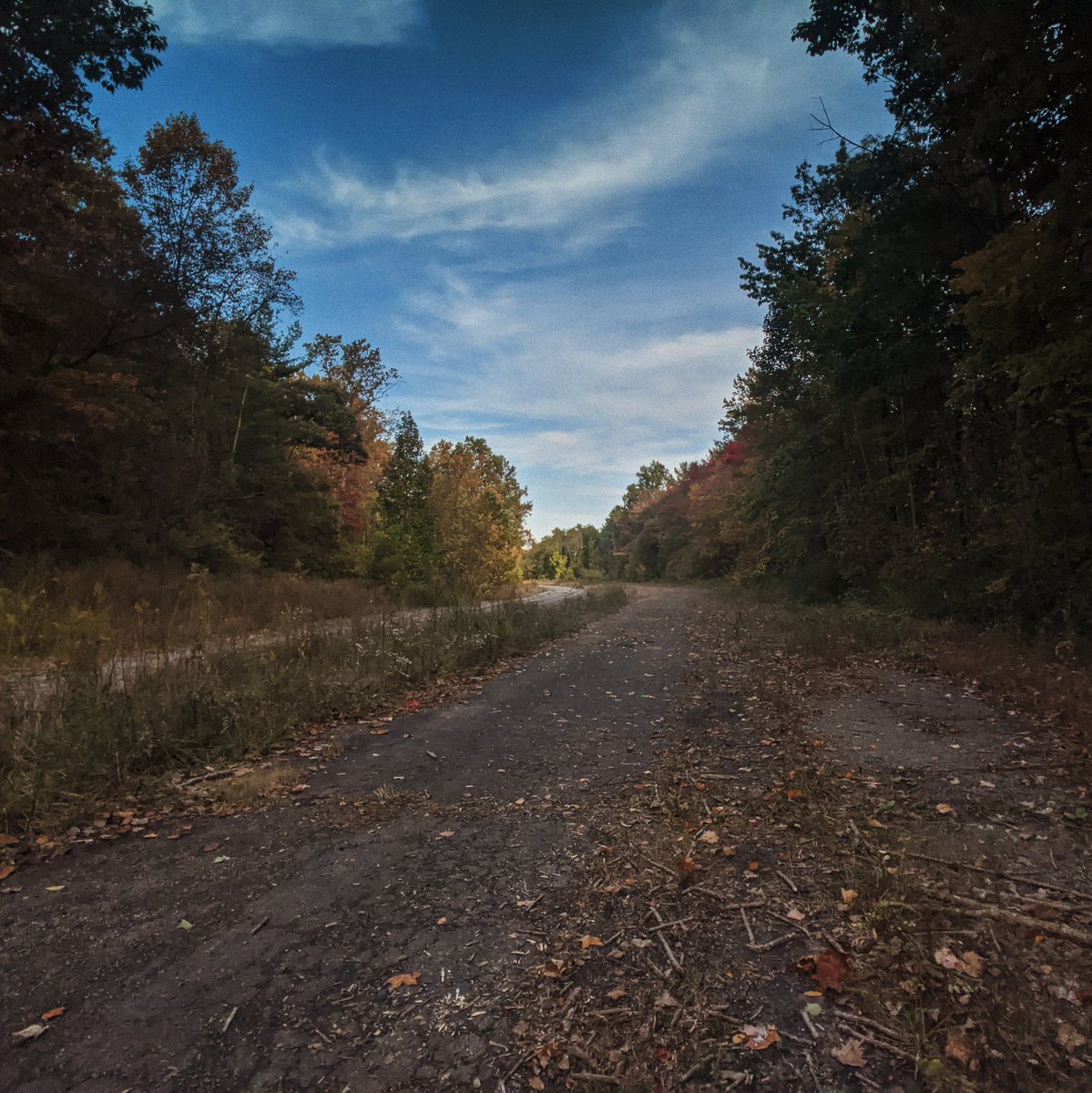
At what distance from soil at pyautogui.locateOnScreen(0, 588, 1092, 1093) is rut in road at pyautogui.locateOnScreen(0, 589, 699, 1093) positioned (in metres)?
0.01

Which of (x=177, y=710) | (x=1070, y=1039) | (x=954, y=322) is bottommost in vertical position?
(x=1070, y=1039)

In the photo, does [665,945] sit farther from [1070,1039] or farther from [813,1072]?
[1070,1039]

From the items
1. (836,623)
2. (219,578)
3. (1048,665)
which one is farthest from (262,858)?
(219,578)

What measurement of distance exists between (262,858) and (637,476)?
99.5 m

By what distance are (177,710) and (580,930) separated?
4.31 m

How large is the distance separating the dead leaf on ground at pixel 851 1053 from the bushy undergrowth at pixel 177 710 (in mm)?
4651

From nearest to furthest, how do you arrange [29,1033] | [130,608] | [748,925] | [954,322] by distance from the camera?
[29,1033] < [748,925] < [954,322] < [130,608]

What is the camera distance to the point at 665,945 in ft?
9.22

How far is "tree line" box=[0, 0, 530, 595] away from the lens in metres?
9.97

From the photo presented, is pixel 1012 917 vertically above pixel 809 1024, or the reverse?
pixel 1012 917

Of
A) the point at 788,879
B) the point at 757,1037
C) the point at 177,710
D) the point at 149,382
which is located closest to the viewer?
the point at 757,1037

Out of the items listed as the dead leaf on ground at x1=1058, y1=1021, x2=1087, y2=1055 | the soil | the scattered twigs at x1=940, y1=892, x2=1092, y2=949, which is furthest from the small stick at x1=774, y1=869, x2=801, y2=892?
the dead leaf on ground at x1=1058, y1=1021, x2=1087, y2=1055

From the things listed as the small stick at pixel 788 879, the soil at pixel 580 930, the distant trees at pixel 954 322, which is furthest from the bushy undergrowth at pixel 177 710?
the distant trees at pixel 954 322

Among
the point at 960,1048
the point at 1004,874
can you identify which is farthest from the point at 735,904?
the point at 1004,874
